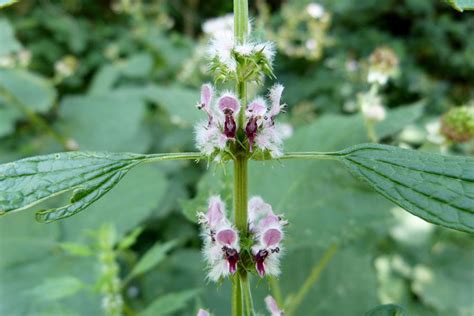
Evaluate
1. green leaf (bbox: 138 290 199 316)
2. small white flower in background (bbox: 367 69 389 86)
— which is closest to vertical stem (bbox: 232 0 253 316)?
green leaf (bbox: 138 290 199 316)

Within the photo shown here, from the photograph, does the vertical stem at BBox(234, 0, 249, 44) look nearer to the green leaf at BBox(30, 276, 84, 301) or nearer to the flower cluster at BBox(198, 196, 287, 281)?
the flower cluster at BBox(198, 196, 287, 281)

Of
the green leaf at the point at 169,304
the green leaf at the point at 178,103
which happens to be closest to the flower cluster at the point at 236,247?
the green leaf at the point at 169,304

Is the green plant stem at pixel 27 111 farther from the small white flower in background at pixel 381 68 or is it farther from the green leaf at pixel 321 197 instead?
the small white flower in background at pixel 381 68

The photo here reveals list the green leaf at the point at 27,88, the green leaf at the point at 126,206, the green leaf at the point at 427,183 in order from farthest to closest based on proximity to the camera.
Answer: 1. the green leaf at the point at 27,88
2. the green leaf at the point at 126,206
3. the green leaf at the point at 427,183

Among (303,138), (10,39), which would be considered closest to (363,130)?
(303,138)

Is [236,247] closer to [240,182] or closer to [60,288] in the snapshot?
[240,182]
